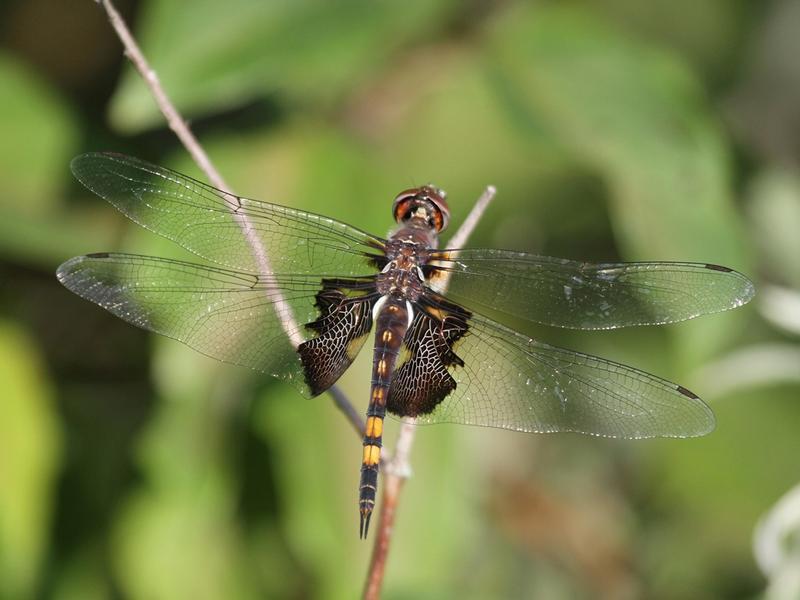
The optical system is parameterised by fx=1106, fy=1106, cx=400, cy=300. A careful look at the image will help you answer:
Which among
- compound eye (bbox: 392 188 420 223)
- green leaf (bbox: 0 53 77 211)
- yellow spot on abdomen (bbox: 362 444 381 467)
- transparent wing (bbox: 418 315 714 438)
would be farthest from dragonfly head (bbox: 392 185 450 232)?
green leaf (bbox: 0 53 77 211)

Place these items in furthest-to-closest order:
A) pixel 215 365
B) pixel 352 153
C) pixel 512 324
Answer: pixel 512 324, pixel 352 153, pixel 215 365

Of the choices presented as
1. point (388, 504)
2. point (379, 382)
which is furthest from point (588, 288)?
point (388, 504)

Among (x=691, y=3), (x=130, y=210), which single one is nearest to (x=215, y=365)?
(x=130, y=210)

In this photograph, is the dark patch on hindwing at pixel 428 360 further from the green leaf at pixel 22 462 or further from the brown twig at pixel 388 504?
the green leaf at pixel 22 462

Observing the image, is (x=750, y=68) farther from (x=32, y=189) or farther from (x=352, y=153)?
(x=32, y=189)

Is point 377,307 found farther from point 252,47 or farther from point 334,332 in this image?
point 252,47

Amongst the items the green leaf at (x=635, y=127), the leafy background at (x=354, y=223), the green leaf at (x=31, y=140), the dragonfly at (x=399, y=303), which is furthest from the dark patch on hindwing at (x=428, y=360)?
the green leaf at (x=31, y=140)
